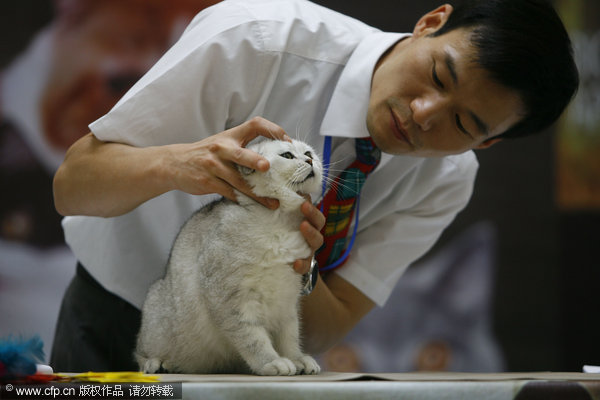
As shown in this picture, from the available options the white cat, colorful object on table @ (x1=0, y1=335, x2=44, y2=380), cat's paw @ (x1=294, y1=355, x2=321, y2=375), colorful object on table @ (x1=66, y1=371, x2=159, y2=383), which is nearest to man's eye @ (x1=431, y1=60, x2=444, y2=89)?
the white cat

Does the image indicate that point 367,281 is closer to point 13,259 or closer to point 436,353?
point 436,353

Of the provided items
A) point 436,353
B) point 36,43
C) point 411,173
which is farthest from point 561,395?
point 36,43

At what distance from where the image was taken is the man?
3.99 ft

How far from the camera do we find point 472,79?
1250 mm

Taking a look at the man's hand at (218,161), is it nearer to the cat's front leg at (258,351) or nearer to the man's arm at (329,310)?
the cat's front leg at (258,351)

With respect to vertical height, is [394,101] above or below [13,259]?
above

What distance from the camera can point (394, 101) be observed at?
4.33 ft

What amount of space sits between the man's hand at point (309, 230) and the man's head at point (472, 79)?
0.31 m

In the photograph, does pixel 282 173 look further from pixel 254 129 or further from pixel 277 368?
pixel 277 368

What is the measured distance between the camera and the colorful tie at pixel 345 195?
135cm

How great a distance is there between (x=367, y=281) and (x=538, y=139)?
1.49 metres

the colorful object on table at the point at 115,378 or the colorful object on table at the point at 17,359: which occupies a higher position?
the colorful object on table at the point at 17,359

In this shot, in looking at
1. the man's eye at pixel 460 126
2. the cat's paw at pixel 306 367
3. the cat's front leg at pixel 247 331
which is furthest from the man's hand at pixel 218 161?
the man's eye at pixel 460 126

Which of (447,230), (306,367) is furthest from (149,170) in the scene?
(447,230)
